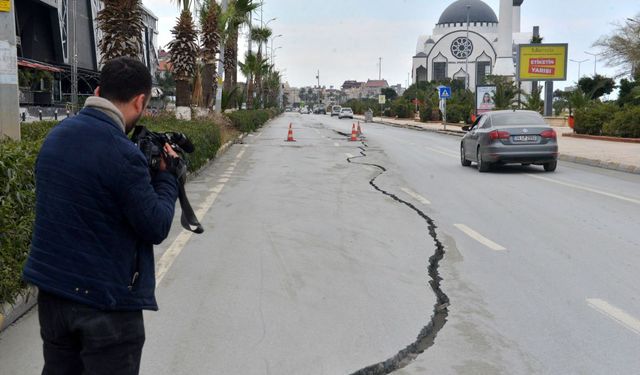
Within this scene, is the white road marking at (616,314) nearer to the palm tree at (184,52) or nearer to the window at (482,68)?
the palm tree at (184,52)

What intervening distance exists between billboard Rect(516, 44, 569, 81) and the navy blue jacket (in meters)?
49.2

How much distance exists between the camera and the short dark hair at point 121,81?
266 cm

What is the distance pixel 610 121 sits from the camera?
32406 mm

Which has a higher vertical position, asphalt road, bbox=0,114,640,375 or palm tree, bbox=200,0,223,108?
palm tree, bbox=200,0,223,108

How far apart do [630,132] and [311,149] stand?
1461cm

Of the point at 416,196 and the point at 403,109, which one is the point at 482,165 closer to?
the point at 416,196

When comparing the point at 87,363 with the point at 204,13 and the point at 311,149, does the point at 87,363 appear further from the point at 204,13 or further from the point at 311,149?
the point at 204,13

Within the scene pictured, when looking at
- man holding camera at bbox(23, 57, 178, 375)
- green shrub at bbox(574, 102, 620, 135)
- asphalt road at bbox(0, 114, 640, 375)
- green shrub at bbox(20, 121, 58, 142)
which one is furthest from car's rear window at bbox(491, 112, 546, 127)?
green shrub at bbox(574, 102, 620, 135)

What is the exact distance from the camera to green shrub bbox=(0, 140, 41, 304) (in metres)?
5.31

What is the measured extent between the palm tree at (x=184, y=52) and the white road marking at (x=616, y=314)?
2119cm

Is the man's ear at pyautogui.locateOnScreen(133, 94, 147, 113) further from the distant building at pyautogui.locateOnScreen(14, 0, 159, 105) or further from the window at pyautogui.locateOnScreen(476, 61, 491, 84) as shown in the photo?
the window at pyautogui.locateOnScreen(476, 61, 491, 84)

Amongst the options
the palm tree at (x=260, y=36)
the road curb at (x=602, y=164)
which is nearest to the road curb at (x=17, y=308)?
the road curb at (x=602, y=164)

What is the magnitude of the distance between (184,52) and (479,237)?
61.6 ft

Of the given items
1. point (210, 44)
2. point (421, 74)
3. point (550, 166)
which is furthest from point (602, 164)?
point (421, 74)
